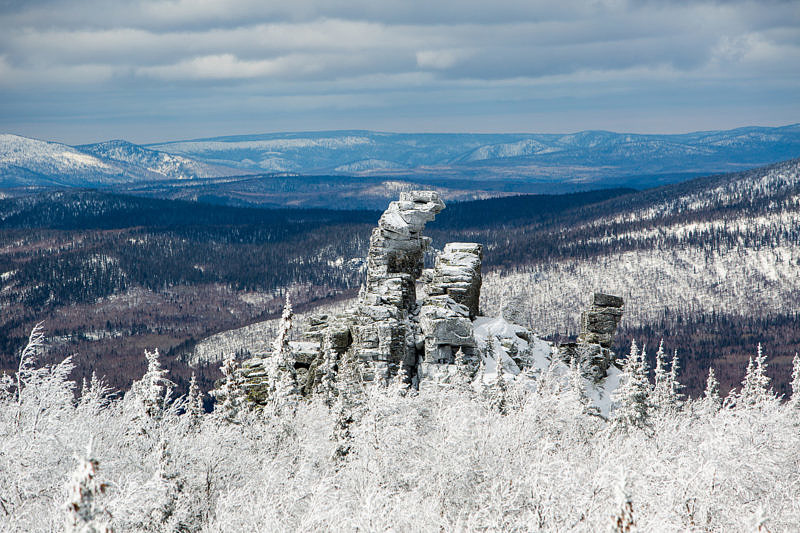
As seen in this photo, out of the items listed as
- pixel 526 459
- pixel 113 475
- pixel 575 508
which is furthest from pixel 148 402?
pixel 575 508

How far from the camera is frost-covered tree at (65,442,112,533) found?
13.0 metres

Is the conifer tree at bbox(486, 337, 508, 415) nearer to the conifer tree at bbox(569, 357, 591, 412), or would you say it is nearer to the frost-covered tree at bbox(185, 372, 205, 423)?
the conifer tree at bbox(569, 357, 591, 412)

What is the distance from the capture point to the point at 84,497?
43.4 ft

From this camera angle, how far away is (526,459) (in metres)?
29.1

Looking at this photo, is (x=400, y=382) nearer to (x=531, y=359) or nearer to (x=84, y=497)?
(x=531, y=359)

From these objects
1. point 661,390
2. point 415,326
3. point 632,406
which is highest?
point 415,326

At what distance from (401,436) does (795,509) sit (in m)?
15.5

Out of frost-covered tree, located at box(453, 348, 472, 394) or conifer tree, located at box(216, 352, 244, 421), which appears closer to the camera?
frost-covered tree, located at box(453, 348, 472, 394)

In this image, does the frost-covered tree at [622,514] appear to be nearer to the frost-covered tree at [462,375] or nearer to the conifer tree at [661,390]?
the frost-covered tree at [462,375]

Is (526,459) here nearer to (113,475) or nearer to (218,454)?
(218,454)

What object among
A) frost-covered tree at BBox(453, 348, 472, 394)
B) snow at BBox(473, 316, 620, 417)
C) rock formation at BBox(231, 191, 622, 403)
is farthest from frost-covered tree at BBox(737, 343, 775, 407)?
frost-covered tree at BBox(453, 348, 472, 394)

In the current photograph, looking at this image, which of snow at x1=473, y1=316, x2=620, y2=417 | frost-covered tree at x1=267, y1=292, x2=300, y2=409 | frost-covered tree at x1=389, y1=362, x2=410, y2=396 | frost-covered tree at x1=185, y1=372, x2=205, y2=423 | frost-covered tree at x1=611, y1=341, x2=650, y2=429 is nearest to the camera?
frost-covered tree at x1=389, y1=362, x2=410, y2=396

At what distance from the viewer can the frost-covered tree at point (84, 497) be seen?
13.0 meters

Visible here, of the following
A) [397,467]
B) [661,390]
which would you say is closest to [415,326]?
[397,467]
